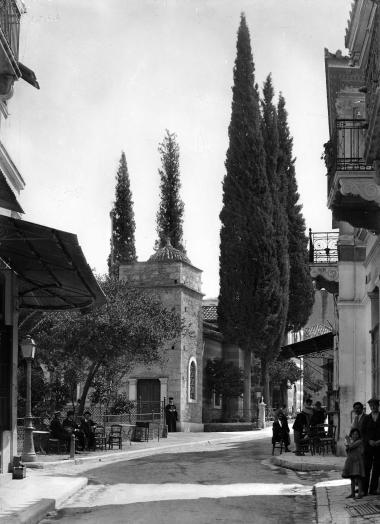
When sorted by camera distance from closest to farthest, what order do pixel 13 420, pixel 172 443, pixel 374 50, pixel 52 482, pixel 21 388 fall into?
pixel 374 50, pixel 52 482, pixel 13 420, pixel 172 443, pixel 21 388

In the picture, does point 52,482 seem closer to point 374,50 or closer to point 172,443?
point 374,50

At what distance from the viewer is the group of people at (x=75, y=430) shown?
25281mm

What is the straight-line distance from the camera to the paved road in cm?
1270

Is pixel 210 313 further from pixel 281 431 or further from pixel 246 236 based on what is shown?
pixel 281 431

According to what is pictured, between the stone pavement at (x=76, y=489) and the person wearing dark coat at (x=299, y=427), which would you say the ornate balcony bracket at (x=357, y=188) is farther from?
the person wearing dark coat at (x=299, y=427)

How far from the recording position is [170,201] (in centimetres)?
6525

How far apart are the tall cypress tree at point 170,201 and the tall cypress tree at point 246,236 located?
1439 centimetres

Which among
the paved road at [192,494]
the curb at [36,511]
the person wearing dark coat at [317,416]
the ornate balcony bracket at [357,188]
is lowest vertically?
the paved road at [192,494]

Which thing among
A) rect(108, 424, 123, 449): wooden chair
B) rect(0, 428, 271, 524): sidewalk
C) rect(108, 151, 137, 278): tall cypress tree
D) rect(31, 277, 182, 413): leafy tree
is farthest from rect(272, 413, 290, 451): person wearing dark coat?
rect(108, 151, 137, 278): tall cypress tree

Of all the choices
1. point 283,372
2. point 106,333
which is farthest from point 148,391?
point 106,333

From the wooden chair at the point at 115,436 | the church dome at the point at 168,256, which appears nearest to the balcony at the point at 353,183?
the wooden chair at the point at 115,436

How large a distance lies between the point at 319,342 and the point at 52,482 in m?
16.7

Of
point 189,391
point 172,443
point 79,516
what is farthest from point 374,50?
point 189,391

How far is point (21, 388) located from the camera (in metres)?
36.0
